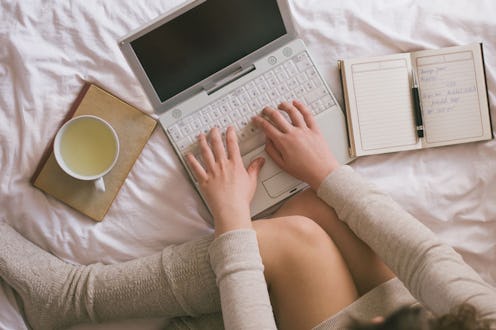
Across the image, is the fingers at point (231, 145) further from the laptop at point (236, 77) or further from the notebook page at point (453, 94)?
the notebook page at point (453, 94)

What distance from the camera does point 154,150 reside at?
0.93 meters

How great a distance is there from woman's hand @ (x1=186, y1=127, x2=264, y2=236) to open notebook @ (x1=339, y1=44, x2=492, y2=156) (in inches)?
8.6

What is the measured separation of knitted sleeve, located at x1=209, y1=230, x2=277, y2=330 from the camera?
2.54 feet

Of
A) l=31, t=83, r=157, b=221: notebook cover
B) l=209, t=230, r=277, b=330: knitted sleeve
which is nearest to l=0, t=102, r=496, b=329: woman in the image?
l=209, t=230, r=277, b=330: knitted sleeve

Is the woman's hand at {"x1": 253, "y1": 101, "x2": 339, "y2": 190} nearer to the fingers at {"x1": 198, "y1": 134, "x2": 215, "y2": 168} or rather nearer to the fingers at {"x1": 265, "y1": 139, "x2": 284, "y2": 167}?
the fingers at {"x1": 265, "y1": 139, "x2": 284, "y2": 167}

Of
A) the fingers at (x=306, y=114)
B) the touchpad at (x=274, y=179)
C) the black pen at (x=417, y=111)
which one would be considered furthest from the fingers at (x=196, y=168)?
the black pen at (x=417, y=111)

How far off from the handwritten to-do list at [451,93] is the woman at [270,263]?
22 cm

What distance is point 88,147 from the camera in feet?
2.84

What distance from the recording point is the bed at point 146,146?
2.94 feet

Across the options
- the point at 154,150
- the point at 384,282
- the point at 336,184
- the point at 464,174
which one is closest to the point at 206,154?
the point at 154,150

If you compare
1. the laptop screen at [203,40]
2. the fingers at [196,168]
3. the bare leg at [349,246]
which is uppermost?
the laptop screen at [203,40]

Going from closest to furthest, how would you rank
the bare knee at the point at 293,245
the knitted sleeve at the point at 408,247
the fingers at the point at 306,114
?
1. the knitted sleeve at the point at 408,247
2. the bare knee at the point at 293,245
3. the fingers at the point at 306,114

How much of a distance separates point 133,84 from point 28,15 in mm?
236

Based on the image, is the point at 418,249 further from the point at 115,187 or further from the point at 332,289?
the point at 115,187
